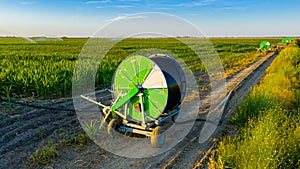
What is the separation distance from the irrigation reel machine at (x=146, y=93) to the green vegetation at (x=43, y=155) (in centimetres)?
115

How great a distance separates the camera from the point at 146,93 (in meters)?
4.61

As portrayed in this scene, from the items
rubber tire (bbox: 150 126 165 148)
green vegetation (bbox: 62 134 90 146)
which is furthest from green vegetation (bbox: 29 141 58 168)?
rubber tire (bbox: 150 126 165 148)

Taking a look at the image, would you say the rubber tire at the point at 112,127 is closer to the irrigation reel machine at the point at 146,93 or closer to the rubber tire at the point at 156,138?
the irrigation reel machine at the point at 146,93

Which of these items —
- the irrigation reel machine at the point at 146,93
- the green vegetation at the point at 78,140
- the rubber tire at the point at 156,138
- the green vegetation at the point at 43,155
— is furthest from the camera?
the green vegetation at the point at 78,140

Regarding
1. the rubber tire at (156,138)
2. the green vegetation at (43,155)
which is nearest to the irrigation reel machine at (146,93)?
the rubber tire at (156,138)

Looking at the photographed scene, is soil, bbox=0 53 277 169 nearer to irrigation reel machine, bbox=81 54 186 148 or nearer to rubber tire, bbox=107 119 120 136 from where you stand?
rubber tire, bbox=107 119 120 136

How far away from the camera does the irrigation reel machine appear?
14.6 ft

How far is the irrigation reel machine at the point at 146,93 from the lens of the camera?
14.6 feet

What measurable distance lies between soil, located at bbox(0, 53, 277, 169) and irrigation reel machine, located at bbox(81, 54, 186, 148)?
0.57 meters

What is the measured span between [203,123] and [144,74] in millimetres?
2324

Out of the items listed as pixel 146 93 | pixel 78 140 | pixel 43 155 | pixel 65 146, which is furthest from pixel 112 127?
pixel 43 155

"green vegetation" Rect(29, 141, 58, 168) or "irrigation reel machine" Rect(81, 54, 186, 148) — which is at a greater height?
"irrigation reel machine" Rect(81, 54, 186, 148)

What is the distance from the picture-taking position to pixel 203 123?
6.02 m

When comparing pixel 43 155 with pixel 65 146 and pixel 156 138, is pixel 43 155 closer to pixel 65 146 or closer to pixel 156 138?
pixel 65 146
